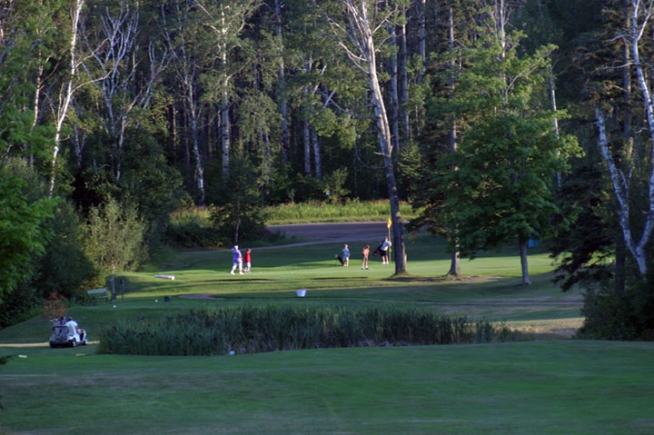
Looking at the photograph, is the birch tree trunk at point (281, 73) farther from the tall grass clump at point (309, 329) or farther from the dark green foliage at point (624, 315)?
the dark green foliage at point (624, 315)

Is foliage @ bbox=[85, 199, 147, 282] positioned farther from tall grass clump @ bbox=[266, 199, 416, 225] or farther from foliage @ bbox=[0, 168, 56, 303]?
foliage @ bbox=[0, 168, 56, 303]

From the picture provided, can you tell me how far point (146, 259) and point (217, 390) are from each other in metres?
41.1

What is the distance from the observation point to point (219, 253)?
61312 millimetres

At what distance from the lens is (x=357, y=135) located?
5631 cm

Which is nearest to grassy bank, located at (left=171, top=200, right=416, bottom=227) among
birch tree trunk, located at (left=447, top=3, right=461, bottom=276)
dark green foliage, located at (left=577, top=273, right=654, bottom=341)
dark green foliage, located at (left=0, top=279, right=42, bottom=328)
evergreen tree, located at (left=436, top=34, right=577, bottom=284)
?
birch tree trunk, located at (left=447, top=3, right=461, bottom=276)

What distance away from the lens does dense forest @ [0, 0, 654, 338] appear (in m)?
26.0

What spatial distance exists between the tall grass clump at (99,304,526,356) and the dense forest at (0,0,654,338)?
3706 millimetres

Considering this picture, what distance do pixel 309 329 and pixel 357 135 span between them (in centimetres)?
3302

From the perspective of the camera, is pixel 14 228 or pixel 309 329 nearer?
pixel 14 228

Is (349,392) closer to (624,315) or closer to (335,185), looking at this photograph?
(624,315)

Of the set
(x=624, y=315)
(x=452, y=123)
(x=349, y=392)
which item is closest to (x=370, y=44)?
(x=452, y=123)

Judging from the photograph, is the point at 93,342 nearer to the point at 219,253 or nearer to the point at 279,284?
the point at 279,284

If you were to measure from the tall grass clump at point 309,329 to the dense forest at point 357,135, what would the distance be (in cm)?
A: 371

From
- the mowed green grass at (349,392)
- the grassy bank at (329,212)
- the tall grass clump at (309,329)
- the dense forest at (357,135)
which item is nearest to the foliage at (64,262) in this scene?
the dense forest at (357,135)
